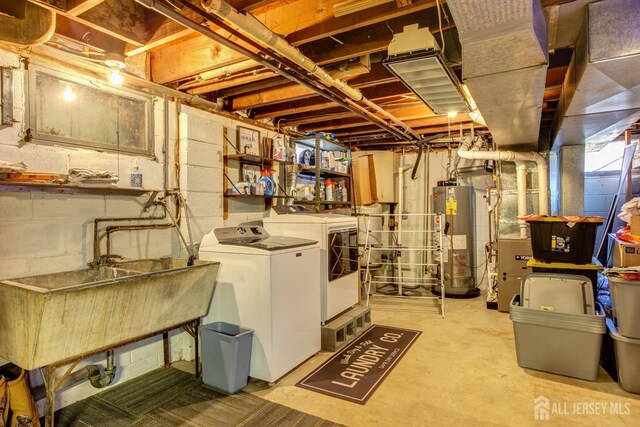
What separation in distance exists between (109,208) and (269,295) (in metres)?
1.38

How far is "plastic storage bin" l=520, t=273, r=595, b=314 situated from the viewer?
9.45ft

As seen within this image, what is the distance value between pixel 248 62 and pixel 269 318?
76.4 inches

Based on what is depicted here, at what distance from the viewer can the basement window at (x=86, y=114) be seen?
7.70 feet

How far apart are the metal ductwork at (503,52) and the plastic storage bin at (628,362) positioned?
72.4 inches

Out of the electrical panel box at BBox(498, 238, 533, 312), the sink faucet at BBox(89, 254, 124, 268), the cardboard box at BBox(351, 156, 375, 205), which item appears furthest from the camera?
the cardboard box at BBox(351, 156, 375, 205)

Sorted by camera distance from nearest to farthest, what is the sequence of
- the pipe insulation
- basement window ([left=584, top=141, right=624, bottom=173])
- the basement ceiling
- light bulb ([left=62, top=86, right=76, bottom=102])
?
the pipe insulation, the basement ceiling, light bulb ([left=62, top=86, right=76, bottom=102]), basement window ([left=584, top=141, right=624, bottom=173])

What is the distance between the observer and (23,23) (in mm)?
2117

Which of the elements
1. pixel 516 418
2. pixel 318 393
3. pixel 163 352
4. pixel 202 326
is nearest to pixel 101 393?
pixel 163 352

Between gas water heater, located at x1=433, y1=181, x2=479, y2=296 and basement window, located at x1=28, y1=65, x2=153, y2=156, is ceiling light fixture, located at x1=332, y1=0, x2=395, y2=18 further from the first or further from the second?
gas water heater, located at x1=433, y1=181, x2=479, y2=296

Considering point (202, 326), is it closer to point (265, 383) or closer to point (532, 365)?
point (265, 383)

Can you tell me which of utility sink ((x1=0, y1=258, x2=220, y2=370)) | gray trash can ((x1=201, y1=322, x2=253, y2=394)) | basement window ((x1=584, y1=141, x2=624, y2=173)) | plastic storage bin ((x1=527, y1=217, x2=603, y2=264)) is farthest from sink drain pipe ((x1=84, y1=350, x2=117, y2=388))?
basement window ((x1=584, y1=141, x2=624, y2=173))

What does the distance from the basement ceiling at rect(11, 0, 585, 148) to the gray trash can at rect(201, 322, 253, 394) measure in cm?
202

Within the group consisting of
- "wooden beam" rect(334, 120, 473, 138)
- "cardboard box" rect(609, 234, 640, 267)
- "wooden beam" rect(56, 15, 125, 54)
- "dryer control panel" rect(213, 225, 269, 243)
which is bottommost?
"cardboard box" rect(609, 234, 640, 267)

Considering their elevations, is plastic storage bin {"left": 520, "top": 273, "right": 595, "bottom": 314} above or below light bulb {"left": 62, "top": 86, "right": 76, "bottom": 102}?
below
